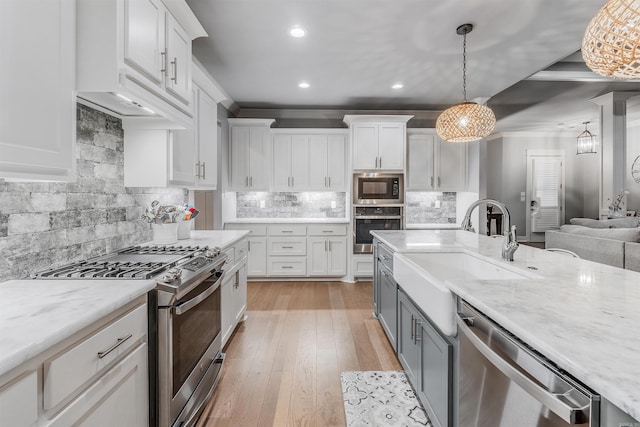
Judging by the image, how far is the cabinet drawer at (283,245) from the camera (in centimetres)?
496

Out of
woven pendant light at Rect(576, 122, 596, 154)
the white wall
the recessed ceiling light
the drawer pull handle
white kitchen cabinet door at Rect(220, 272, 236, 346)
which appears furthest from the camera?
the white wall

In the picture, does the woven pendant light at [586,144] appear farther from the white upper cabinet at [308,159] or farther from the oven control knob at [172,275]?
the oven control knob at [172,275]

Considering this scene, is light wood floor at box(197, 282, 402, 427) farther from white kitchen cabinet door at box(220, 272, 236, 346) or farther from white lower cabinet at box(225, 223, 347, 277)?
white lower cabinet at box(225, 223, 347, 277)

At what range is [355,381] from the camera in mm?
2264

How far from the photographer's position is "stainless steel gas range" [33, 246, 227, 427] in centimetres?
143

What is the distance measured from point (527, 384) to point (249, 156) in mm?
4764

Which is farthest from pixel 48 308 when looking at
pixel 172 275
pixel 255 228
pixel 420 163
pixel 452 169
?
pixel 452 169

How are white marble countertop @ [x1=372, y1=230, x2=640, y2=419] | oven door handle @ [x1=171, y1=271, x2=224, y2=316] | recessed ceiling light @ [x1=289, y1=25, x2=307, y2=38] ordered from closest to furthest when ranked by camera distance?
white marble countertop @ [x1=372, y1=230, x2=640, y2=419] → oven door handle @ [x1=171, y1=271, x2=224, y2=316] → recessed ceiling light @ [x1=289, y1=25, x2=307, y2=38]

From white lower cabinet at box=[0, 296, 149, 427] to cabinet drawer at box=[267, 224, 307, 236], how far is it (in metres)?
3.57

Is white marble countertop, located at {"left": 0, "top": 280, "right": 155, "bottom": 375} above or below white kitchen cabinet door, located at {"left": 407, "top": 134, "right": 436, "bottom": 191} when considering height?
below

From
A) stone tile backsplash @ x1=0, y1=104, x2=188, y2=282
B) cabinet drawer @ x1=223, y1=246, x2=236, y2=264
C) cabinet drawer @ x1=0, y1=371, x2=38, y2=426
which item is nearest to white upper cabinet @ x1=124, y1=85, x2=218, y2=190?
stone tile backsplash @ x1=0, y1=104, x2=188, y2=282

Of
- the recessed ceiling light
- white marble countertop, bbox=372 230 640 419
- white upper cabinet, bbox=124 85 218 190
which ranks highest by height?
the recessed ceiling light

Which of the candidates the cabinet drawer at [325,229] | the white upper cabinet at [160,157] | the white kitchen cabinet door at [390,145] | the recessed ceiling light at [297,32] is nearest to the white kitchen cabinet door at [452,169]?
the white kitchen cabinet door at [390,145]

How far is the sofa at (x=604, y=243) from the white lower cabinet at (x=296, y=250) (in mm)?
2736
